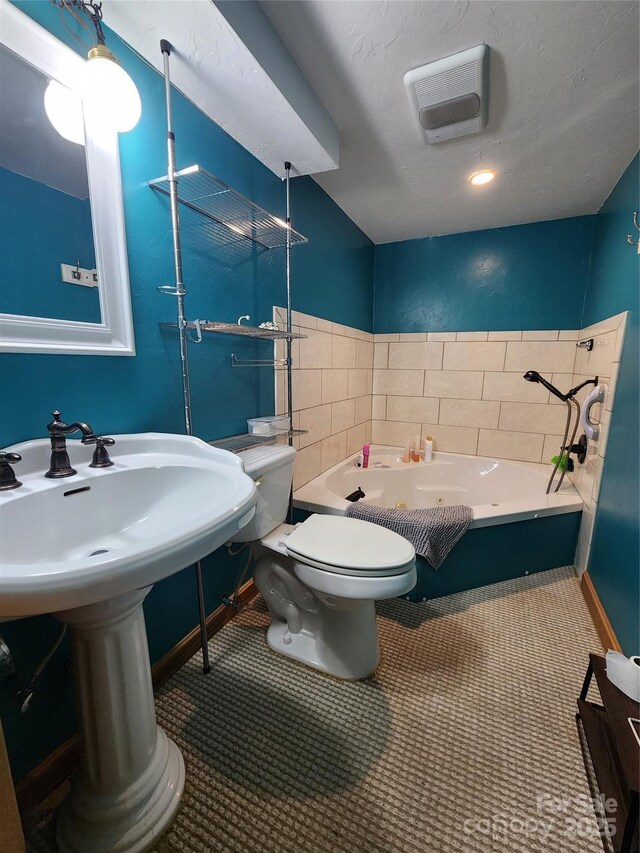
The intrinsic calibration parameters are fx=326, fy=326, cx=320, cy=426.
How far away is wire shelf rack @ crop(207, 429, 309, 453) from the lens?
127 centimetres

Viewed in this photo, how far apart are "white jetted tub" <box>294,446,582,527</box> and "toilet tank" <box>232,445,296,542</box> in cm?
56

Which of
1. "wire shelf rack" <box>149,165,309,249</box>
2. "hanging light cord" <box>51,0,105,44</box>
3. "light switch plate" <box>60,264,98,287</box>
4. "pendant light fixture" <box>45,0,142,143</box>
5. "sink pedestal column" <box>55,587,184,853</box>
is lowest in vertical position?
"sink pedestal column" <box>55,587,184,853</box>

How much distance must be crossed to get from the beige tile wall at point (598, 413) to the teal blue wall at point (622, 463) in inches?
2.0

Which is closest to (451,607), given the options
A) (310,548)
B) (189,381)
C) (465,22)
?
(310,548)

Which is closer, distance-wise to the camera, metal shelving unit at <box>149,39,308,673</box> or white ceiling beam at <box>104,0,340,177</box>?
white ceiling beam at <box>104,0,340,177</box>

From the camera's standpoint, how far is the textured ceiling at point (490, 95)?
94 cm

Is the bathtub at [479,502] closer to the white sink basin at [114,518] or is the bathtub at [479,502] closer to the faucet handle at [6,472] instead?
the white sink basin at [114,518]

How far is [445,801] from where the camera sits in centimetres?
87

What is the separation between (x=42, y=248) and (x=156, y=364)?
15.2 inches

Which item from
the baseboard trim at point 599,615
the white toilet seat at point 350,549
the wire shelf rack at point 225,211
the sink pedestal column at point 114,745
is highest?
the wire shelf rack at point 225,211

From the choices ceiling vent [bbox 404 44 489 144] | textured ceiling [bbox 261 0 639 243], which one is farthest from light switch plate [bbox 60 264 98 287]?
ceiling vent [bbox 404 44 489 144]

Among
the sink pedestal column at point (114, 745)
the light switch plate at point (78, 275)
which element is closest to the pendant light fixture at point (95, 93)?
the light switch plate at point (78, 275)

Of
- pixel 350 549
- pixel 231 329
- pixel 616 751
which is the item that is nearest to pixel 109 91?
pixel 231 329

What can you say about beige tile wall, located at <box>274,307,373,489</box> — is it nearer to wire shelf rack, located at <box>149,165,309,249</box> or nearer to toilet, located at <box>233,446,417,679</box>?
wire shelf rack, located at <box>149,165,309,249</box>
